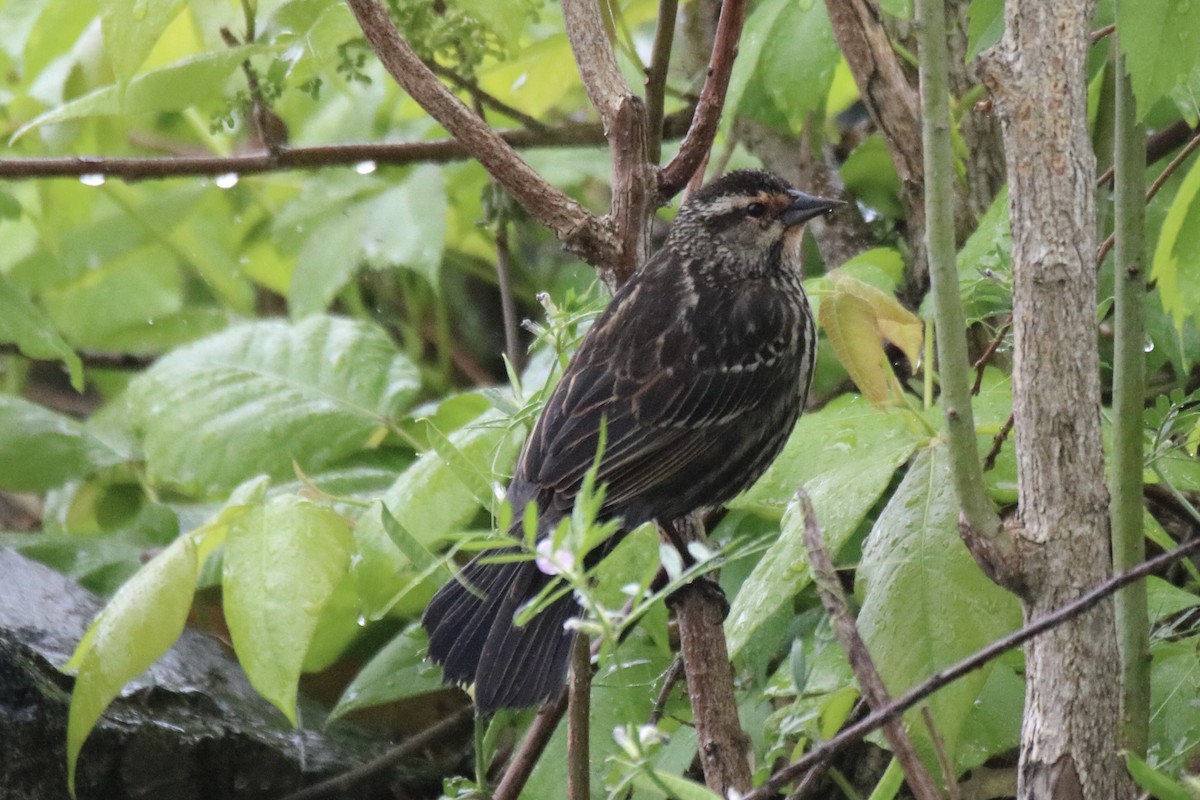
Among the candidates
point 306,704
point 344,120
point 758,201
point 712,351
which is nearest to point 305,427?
point 306,704

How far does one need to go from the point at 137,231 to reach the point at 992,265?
127 inches

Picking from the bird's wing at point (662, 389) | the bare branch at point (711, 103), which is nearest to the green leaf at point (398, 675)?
the bird's wing at point (662, 389)

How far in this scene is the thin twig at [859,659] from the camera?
5.41 feet

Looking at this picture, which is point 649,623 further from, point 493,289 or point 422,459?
point 493,289

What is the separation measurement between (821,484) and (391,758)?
1.38 m

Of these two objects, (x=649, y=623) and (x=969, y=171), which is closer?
(x=649, y=623)

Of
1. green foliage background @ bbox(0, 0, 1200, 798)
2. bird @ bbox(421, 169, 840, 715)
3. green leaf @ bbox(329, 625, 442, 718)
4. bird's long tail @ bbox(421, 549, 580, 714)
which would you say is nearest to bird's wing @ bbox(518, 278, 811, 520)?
bird @ bbox(421, 169, 840, 715)

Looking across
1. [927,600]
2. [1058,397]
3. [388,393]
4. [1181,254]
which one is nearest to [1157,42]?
[1181,254]

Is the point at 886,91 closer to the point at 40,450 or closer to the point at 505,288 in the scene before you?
the point at 505,288

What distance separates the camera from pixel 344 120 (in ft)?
14.7

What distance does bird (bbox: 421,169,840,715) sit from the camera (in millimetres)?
2713

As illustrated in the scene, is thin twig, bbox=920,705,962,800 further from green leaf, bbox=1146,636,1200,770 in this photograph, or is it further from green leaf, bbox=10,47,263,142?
green leaf, bbox=10,47,263,142

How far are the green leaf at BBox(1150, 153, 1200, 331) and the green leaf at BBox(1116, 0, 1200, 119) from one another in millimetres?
200

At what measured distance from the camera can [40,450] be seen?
3.59 meters
